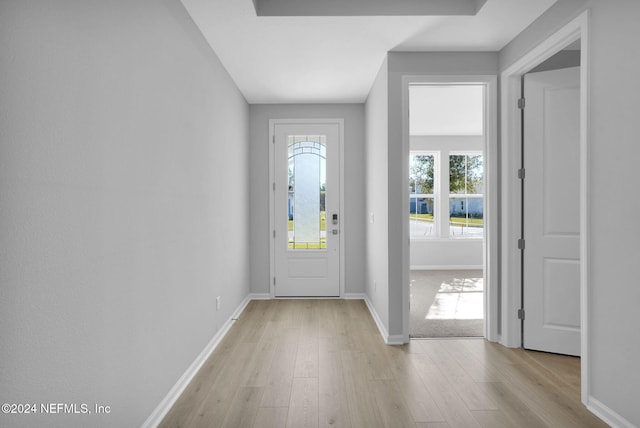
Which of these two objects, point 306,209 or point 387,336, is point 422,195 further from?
point 387,336

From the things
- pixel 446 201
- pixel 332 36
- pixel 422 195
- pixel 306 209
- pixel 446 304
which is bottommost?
pixel 446 304

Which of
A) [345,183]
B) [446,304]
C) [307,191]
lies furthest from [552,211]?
[307,191]

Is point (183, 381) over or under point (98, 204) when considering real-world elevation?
under

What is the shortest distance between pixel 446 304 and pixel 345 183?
6.48 ft

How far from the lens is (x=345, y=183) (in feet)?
15.9

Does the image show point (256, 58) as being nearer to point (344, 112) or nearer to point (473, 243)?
point (344, 112)

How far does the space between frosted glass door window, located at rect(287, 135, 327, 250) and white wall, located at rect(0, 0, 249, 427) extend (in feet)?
7.17

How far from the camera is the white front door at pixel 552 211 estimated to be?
2.89 m

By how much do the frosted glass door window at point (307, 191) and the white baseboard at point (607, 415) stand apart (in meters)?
3.23

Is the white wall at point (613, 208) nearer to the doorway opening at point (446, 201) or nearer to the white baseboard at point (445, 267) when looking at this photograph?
the doorway opening at point (446, 201)

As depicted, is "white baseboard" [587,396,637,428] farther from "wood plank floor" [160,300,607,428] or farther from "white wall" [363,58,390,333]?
"white wall" [363,58,390,333]

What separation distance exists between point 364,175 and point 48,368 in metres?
4.00

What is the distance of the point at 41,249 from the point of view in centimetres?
121

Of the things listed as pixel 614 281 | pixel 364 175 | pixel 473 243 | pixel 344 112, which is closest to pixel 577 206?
pixel 614 281
